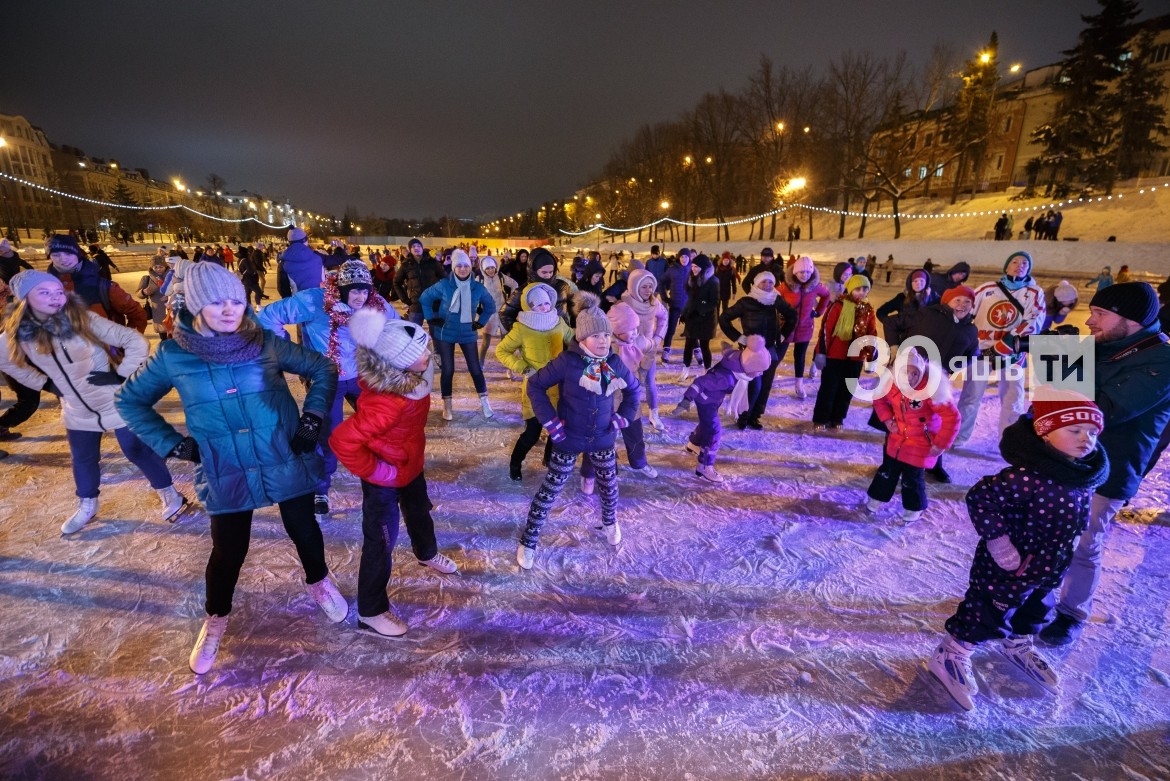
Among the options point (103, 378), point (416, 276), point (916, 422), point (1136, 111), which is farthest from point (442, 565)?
point (1136, 111)

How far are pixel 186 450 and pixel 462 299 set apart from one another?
333 centimetres

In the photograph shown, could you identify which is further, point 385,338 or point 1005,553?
point 385,338

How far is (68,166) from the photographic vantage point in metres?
63.0

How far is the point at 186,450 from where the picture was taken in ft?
7.33

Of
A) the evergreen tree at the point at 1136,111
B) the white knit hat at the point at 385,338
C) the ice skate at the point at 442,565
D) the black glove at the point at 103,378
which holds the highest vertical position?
the evergreen tree at the point at 1136,111

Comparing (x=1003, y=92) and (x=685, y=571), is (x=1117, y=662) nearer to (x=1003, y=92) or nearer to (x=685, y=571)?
(x=685, y=571)

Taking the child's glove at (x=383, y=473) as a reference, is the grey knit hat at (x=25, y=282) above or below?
above

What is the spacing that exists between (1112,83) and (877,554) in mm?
43979

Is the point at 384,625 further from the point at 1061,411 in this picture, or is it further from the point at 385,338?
the point at 1061,411

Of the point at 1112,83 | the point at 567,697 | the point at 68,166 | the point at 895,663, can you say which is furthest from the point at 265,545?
the point at 68,166

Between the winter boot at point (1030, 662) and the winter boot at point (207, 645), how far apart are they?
3.97 m

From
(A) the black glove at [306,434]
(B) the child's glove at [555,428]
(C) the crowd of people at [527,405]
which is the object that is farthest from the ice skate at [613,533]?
(A) the black glove at [306,434]

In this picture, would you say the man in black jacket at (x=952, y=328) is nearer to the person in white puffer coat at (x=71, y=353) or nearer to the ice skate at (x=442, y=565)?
the ice skate at (x=442, y=565)

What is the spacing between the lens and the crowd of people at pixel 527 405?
219 centimetres
